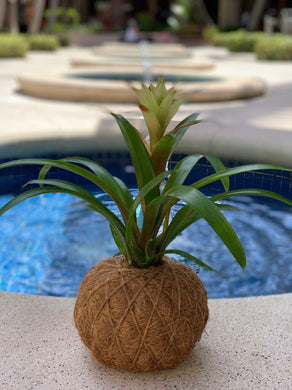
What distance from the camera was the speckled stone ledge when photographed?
5.96ft

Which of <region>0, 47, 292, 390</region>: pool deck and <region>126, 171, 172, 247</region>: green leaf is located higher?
<region>126, 171, 172, 247</region>: green leaf

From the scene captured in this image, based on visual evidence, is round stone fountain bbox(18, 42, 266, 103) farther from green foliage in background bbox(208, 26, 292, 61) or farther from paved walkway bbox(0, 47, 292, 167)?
green foliage in background bbox(208, 26, 292, 61)

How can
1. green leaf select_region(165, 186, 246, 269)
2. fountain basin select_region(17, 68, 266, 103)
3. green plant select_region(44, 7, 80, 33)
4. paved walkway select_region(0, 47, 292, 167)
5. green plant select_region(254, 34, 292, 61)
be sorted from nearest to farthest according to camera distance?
green leaf select_region(165, 186, 246, 269)
paved walkway select_region(0, 47, 292, 167)
fountain basin select_region(17, 68, 266, 103)
green plant select_region(254, 34, 292, 61)
green plant select_region(44, 7, 80, 33)

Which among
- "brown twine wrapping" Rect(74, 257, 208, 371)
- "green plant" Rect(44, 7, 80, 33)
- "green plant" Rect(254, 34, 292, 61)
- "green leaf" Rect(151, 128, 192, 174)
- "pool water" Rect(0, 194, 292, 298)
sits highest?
"green leaf" Rect(151, 128, 192, 174)

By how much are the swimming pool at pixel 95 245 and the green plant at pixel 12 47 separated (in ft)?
38.8

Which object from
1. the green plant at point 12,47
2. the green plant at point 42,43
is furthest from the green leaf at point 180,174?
the green plant at point 42,43

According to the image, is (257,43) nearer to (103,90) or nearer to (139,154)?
(103,90)

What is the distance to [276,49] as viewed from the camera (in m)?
15.8

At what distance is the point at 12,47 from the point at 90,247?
13.1 m

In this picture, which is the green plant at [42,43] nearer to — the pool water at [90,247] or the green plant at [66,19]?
the green plant at [66,19]

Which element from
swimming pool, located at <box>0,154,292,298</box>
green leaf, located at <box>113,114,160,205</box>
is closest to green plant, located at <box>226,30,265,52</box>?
swimming pool, located at <box>0,154,292,298</box>

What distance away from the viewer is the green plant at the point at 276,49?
15.7 m

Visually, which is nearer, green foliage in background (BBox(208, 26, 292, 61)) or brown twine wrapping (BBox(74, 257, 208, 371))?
brown twine wrapping (BBox(74, 257, 208, 371))

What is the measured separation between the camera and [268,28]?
2094 centimetres
